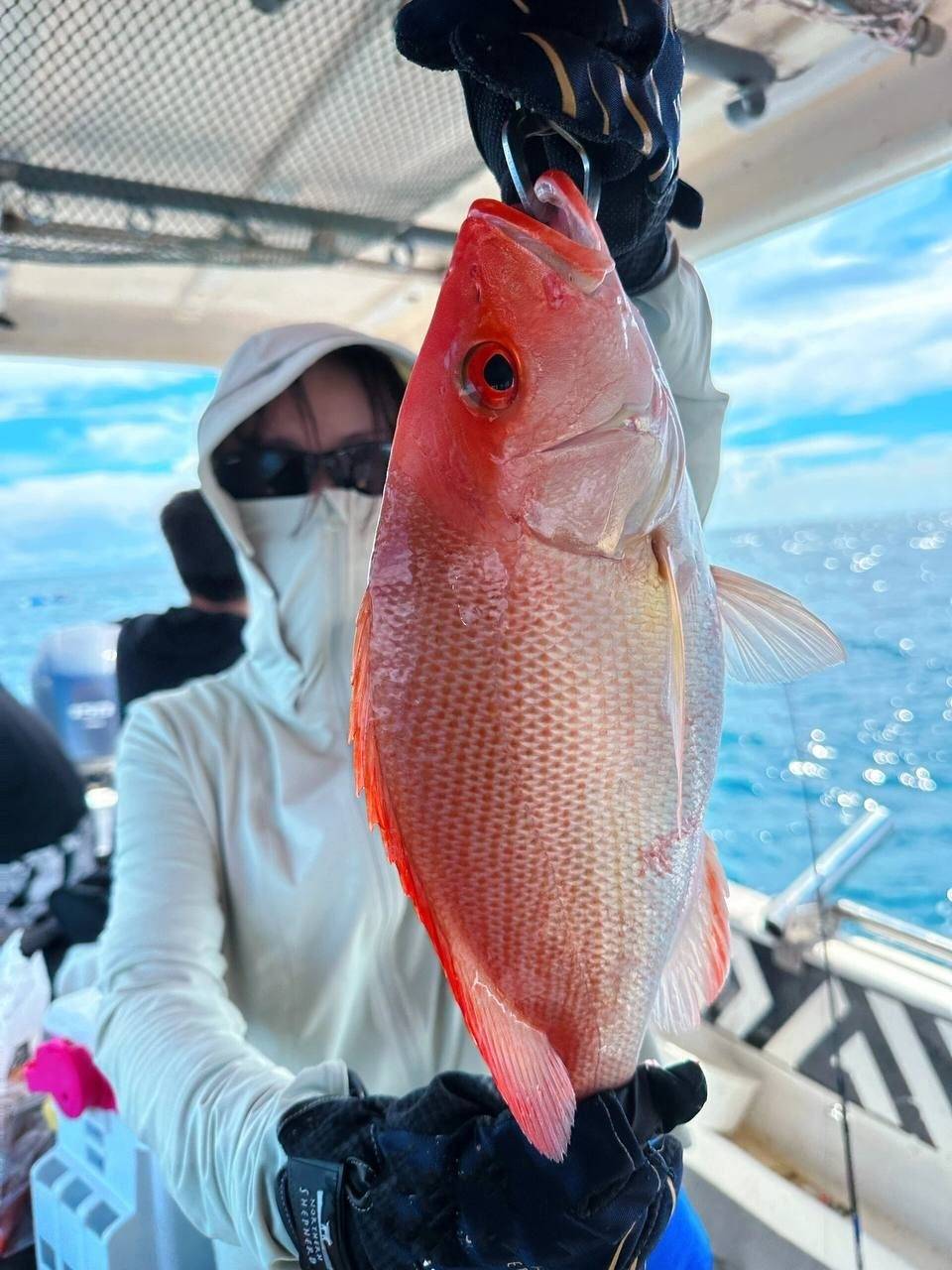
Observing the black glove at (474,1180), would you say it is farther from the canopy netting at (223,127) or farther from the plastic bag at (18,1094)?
the canopy netting at (223,127)

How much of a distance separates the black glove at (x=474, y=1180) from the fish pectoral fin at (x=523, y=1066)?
0.24 ft

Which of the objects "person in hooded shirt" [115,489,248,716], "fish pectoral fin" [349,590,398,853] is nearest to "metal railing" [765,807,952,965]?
"fish pectoral fin" [349,590,398,853]

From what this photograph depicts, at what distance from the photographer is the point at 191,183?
216 centimetres

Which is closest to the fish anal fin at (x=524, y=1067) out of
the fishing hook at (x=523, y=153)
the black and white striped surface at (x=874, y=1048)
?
the fishing hook at (x=523, y=153)

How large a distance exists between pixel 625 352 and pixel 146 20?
152 centimetres

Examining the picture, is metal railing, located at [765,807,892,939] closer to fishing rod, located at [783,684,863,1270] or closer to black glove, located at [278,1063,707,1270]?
fishing rod, located at [783,684,863,1270]

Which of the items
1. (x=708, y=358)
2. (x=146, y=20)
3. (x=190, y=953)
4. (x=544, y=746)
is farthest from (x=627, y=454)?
(x=146, y=20)

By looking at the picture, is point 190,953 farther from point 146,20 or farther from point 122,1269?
point 146,20

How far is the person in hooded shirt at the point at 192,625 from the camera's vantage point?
2951mm

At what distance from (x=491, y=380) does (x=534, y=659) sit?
0.24 metres

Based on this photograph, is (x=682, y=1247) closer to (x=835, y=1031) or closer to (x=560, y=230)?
(x=835, y=1031)

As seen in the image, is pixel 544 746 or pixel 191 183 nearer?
pixel 544 746

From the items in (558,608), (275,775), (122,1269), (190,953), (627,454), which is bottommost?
(122,1269)

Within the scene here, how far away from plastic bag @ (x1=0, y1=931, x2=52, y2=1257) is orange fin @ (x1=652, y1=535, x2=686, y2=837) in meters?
1.88
